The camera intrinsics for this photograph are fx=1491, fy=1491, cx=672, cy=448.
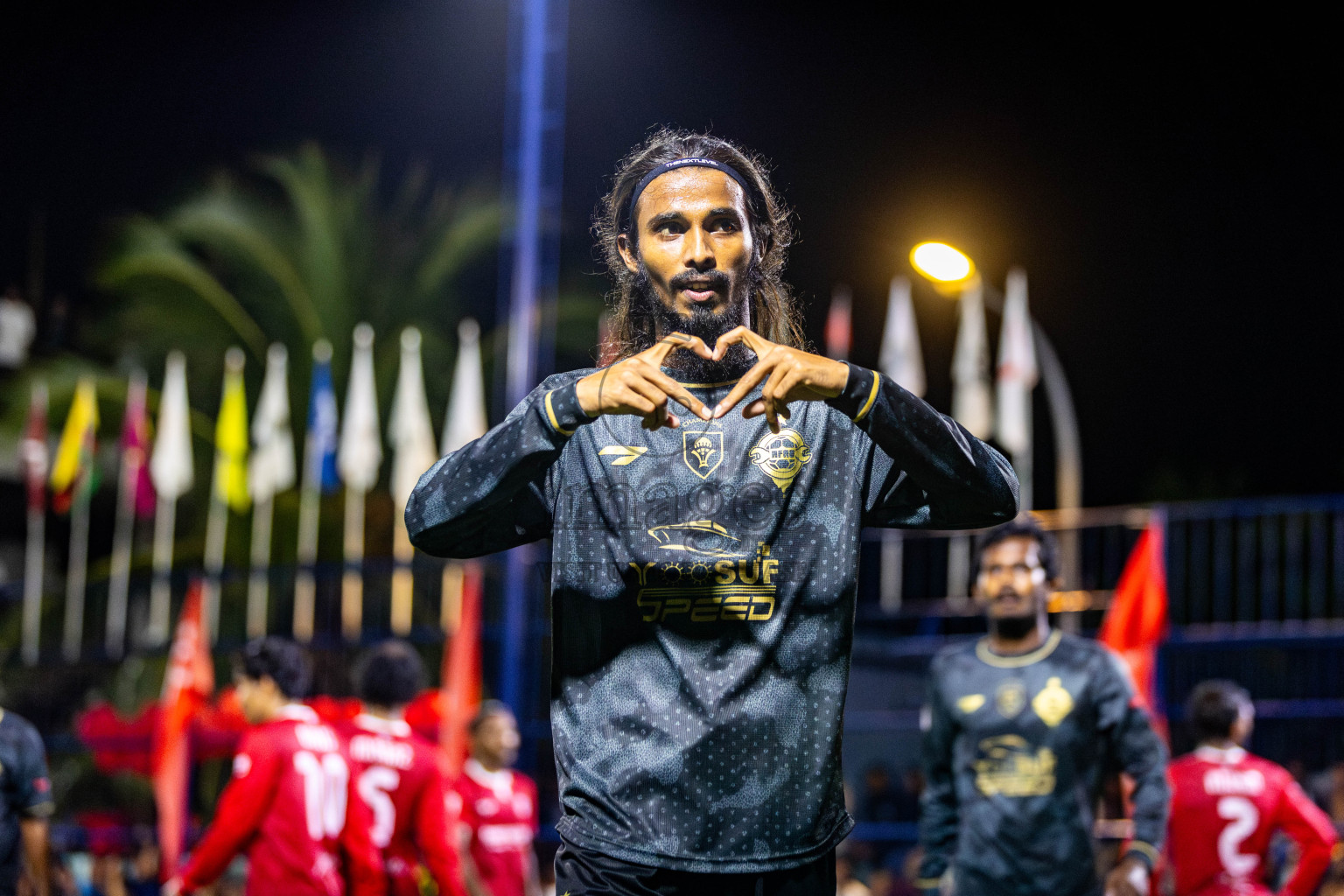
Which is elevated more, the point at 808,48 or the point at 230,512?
the point at 808,48

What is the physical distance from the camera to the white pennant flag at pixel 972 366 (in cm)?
1463

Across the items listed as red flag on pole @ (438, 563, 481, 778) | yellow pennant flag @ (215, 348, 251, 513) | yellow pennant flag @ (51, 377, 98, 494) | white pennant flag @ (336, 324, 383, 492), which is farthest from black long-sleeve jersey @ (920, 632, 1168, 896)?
yellow pennant flag @ (51, 377, 98, 494)

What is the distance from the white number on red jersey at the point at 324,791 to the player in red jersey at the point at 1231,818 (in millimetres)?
3736

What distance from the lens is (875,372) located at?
89.5 inches

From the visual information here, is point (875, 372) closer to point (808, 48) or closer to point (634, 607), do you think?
point (634, 607)

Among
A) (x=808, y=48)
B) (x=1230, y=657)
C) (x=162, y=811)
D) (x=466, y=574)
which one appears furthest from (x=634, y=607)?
(x=162, y=811)

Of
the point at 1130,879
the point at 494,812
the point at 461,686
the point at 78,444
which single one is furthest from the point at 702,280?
the point at 78,444

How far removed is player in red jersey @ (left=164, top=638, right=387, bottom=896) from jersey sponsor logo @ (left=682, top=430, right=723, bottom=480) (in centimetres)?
392

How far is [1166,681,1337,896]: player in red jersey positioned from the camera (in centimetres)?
661

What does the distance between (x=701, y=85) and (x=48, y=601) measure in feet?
50.9

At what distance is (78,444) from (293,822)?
456 inches

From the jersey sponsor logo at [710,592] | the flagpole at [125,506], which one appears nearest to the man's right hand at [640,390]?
the jersey sponsor logo at [710,592]

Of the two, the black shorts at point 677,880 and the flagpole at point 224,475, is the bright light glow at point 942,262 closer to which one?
the black shorts at point 677,880

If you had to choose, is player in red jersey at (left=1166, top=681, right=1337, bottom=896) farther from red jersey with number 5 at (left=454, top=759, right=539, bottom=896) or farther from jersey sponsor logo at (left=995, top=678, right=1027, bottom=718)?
red jersey with number 5 at (left=454, top=759, right=539, bottom=896)
